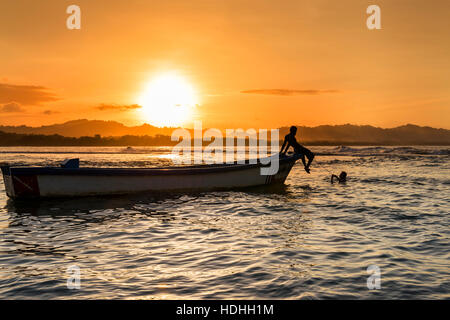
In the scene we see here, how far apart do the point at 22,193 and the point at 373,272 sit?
44.7ft

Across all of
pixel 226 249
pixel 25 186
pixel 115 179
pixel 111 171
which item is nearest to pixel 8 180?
pixel 25 186

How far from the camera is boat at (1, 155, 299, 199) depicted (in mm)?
14727

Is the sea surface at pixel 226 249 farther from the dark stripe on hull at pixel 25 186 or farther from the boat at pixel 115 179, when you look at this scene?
the boat at pixel 115 179

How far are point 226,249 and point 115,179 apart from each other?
9333 millimetres

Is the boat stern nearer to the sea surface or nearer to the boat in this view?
the boat

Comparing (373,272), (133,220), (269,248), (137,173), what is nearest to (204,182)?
(137,173)

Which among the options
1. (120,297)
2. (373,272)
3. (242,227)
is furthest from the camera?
(242,227)

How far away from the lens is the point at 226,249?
26.5ft

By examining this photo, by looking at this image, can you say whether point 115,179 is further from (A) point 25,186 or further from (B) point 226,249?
(B) point 226,249

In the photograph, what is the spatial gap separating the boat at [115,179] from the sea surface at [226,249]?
0.66m

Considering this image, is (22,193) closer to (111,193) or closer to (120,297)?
(111,193)

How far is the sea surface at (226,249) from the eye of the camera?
581cm

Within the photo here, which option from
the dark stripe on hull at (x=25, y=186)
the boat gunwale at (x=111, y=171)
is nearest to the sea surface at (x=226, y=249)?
the dark stripe on hull at (x=25, y=186)

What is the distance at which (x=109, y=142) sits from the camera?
13300cm
